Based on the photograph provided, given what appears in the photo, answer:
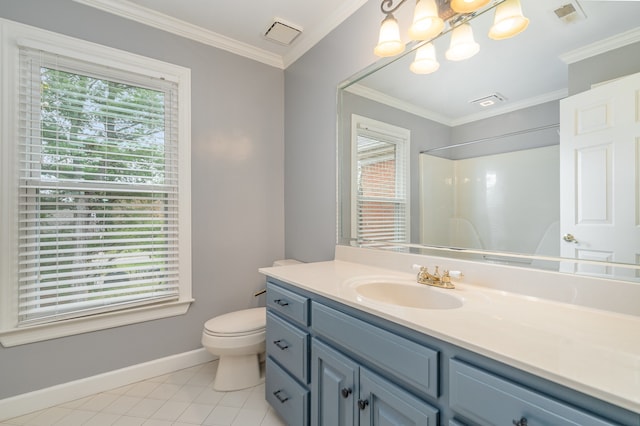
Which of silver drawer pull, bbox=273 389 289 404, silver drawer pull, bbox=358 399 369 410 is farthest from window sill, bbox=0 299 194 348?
silver drawer pull, bbox=358 399 369 410

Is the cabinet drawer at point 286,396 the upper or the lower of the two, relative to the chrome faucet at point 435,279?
lower

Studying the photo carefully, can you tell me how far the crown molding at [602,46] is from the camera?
0.84 metres

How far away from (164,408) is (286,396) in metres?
0.80

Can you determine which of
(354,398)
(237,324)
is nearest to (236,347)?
(237,324)

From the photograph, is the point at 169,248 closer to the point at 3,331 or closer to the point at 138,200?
the point at 138,200

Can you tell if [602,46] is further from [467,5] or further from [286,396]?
[286,396]

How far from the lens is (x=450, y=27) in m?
1.27

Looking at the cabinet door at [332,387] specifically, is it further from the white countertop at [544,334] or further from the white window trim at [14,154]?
the white window trim at [14,154]

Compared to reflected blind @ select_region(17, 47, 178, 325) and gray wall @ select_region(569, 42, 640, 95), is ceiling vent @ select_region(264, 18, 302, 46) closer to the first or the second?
reflected blind @ select_region(17, 47, 178, 325)

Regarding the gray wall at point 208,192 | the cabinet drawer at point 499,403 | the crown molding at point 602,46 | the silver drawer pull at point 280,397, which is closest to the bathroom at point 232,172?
the gray wall at point 208,192

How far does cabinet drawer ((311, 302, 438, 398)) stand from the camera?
78cm

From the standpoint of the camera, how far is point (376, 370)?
0.95m

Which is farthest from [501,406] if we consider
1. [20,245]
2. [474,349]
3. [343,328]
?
[20,245]

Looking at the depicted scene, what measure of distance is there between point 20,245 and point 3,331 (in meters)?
0.46
